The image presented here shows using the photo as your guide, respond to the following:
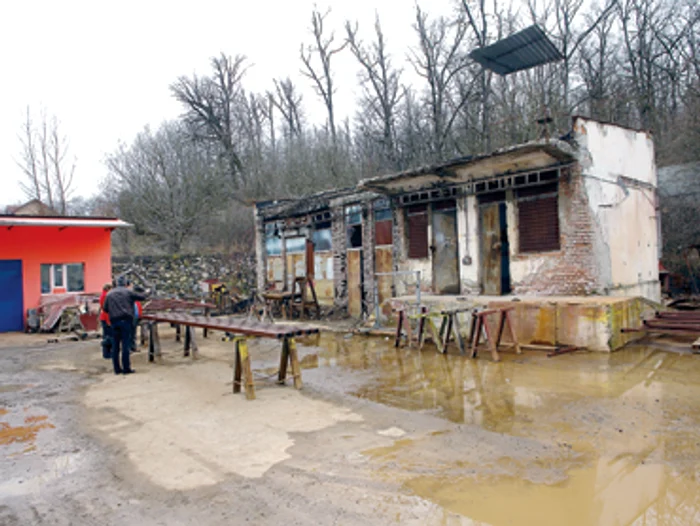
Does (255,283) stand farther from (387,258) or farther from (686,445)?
(686,445)

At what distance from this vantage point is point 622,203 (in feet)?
37.9

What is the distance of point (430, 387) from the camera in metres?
7.16

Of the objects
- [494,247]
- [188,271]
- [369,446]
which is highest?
[494,247]

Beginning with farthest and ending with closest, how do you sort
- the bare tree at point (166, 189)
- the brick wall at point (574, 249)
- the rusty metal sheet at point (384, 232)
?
1. the bare tree at point (166, 189)
2. the rusty metal sheet at point (384, 232)
3. the brick wall at point (574, 249)

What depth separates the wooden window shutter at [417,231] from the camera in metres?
13.8

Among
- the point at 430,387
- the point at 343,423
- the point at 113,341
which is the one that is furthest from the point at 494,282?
the point at 113,341

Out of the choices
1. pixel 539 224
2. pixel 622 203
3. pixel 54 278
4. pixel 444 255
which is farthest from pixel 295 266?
pixel 622 203

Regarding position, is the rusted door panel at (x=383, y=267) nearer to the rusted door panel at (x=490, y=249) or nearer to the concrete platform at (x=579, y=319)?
the rusted door panel at (x=490, y=249)

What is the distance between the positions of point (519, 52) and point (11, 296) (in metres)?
16.6

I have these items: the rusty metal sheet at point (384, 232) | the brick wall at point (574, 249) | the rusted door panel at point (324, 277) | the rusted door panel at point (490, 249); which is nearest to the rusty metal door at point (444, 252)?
the rusted door panel at point (490, 249)

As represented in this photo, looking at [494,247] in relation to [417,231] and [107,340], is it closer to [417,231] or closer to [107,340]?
[417,231]

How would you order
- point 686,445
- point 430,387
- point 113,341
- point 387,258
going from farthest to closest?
point 387,258 → point 113,341 → point 430,387 → point 686,445

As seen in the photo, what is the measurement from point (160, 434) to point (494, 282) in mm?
9102

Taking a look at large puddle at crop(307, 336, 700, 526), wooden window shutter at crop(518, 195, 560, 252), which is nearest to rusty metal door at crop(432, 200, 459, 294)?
wooden window shutter at crop(518, 195, 560, 252)
